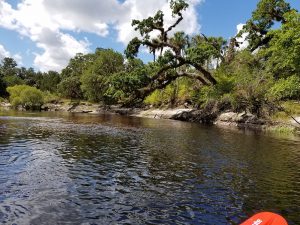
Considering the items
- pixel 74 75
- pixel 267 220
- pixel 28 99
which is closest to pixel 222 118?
pixel 267 220

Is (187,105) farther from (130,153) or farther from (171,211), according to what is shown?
(171,211)

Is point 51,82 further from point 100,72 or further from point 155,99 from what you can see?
point 155,99

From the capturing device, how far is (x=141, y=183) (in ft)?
53.8

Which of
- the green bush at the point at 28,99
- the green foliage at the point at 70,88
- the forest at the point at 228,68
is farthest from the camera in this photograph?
the green foliage at the point at 70,88

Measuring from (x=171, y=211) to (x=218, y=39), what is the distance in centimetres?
6549

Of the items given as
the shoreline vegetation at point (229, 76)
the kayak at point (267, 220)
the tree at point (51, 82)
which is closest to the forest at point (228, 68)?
the shoreline vegetation at point (229, 76)

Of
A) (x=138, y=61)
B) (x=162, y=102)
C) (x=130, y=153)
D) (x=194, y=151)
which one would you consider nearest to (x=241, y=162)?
(x=194, y=151)

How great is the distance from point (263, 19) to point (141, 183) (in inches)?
2064

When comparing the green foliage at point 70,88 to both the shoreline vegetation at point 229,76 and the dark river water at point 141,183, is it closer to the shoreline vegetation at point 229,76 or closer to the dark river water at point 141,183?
the shoreline vegetation at point 229,76

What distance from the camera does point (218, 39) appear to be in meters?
73.4

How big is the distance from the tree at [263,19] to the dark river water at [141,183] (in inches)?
1490

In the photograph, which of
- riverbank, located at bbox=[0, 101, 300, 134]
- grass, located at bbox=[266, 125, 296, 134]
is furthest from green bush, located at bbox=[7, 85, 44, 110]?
grass, located at bbox=[266, 125, 296, 134]

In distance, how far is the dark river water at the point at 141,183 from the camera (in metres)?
12.1

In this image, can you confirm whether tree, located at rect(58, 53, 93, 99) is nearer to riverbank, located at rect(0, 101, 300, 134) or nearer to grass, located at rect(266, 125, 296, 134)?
riverbank, located at rect(0, 101, 300, 134)
